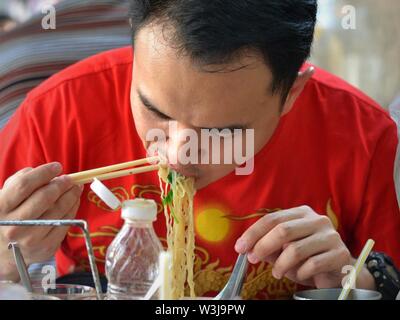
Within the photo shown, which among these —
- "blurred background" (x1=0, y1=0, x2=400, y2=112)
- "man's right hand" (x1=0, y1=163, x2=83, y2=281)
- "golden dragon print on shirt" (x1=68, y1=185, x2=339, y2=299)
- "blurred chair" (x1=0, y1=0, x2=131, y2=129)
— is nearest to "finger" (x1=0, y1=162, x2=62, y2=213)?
"man's right hand" (x1=0, y1=163, x2=83, y2=281)

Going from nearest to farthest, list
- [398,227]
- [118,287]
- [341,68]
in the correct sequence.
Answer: [118,287]
[398,227]
[341,68]

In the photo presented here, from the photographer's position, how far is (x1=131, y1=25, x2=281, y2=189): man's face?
1.06 m

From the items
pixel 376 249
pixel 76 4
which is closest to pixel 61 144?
pixel 76 4

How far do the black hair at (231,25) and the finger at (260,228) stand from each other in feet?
0.71

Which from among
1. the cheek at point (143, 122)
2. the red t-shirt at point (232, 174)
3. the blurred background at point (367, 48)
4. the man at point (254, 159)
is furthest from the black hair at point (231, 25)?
the blurred background at point (367, 48)

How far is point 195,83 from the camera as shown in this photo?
1.06 meters

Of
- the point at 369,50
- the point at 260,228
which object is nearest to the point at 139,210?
the point at 260,228

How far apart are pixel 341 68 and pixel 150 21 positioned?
2092mm

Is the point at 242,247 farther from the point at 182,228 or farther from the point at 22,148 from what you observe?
the point at 22,148

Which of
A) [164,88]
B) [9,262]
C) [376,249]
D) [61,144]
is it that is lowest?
[376,249]

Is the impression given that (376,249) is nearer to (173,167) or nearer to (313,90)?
(313,90)

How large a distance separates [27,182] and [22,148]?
1.30 feet

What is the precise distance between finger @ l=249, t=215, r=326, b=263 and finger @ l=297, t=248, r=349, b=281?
0.14ft

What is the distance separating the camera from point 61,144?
1469 millimetres
